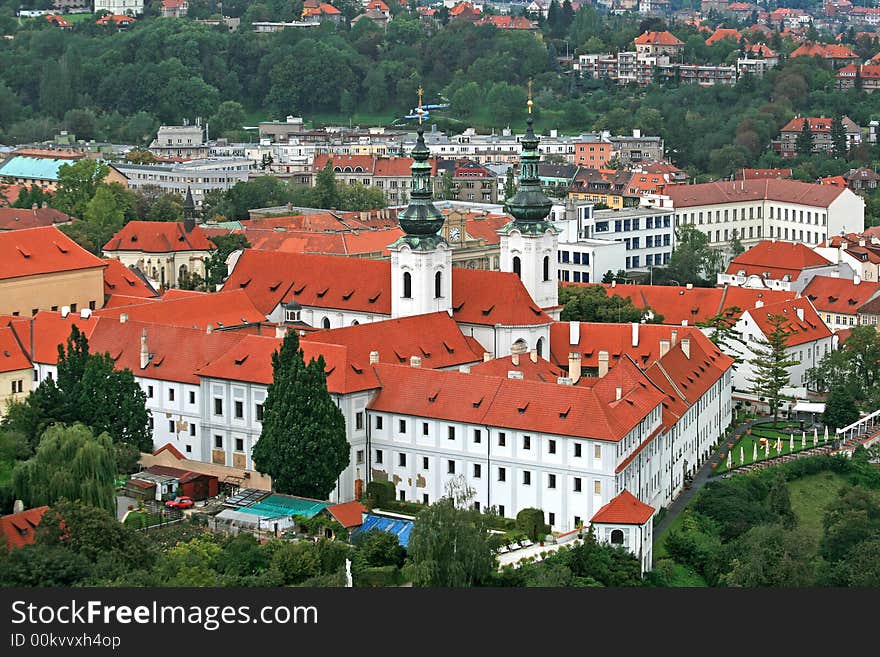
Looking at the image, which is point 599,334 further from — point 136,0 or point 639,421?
point 136,0

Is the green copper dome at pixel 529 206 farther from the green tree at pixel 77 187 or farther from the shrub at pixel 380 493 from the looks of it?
the green tree at pixel 77 187

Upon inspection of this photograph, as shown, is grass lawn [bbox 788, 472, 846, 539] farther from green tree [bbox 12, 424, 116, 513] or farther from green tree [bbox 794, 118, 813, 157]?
green tree [bbox 794, 118, 813, 157]

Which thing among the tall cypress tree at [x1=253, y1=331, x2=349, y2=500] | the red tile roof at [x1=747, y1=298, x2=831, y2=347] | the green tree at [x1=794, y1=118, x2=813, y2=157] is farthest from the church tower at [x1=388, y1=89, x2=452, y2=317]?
the green tree at [x1=794, y1=118, x2=813, y2=157]

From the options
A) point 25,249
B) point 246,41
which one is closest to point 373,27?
point 246,41

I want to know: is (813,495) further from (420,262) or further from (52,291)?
(52,291)

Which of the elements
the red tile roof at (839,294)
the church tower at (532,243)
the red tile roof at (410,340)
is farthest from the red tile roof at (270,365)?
the red tile roof at (839,294)

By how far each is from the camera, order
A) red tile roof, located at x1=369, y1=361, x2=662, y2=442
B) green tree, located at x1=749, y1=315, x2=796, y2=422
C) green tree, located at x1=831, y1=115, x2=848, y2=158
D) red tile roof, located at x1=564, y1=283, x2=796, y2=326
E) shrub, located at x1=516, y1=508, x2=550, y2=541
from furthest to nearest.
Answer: green tree, located at x1=831, y1=115, x2=848, y2=158 < red tile roof, located at x1=564, y1=283, x2=796, y2=326 < green tree, located at x1=749, y1=315, x2=796, y2=422 < red tile roof, located at x1=369, y1=361, x2=662, y2=442 < shrub, located at x1=516, y1=508, x2=550, y2=541
